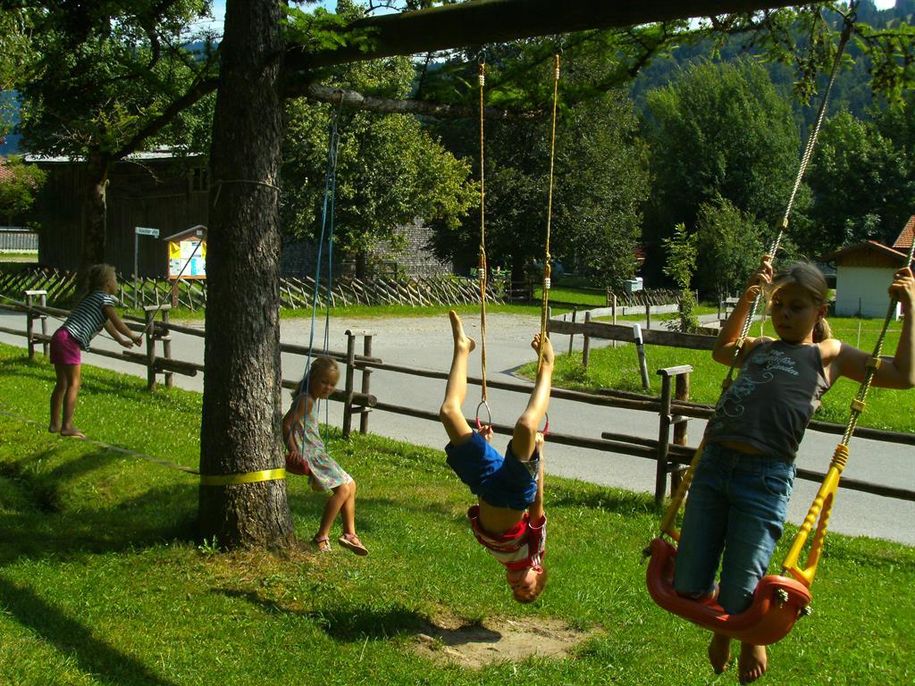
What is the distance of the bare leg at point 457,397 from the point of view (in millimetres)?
5449

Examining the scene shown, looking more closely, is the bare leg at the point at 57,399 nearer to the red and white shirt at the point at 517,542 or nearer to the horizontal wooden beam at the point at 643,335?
the red and white shirt at the point at 517,542

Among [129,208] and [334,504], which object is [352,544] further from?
[129,208]

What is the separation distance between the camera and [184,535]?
740cm


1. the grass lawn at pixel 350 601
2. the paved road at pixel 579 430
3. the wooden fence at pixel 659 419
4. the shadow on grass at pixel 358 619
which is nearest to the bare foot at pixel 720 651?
the grass lawn at pixel 350 601

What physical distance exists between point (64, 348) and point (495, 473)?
250 inches

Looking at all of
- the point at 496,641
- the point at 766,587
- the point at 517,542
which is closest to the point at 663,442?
the point at 496,641

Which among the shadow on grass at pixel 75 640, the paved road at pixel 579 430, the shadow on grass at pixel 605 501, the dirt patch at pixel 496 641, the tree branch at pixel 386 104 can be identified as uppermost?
the tree branch at pixel 386 104

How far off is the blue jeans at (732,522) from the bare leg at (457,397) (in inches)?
49.4

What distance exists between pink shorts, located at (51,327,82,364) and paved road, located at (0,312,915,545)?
477 cm

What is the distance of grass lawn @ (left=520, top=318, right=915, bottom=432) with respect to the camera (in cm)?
1647

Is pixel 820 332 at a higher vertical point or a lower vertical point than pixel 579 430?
higher

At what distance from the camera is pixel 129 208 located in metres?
37.7

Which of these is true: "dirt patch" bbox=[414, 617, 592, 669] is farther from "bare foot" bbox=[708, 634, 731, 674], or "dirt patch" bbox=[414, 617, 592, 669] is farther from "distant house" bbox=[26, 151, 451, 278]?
"distant house" bbox=[26, 151, 451, 278]

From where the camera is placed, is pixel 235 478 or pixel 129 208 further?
pixel 129 208
